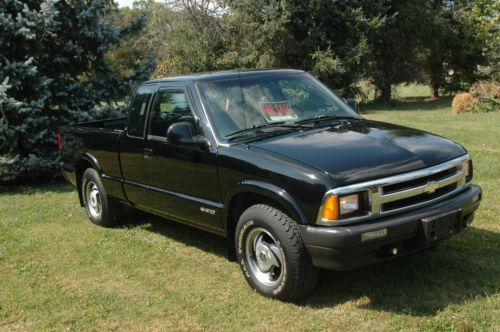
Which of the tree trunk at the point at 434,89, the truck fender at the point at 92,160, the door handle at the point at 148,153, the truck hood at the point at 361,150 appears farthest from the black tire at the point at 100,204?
the tree trunk at the point at 434,89

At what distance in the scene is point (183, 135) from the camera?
4934 mm

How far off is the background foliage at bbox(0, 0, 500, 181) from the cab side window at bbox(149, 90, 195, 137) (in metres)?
4.56

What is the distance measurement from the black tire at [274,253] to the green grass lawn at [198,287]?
143mm

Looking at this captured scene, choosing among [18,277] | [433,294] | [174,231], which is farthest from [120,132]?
[433,294]

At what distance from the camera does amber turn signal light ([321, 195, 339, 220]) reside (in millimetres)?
3887

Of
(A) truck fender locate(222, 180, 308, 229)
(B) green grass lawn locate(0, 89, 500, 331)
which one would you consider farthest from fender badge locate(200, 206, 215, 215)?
(B) green grass lawn locate(0, 89, 500, 331)

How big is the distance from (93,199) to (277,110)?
11.2 feet

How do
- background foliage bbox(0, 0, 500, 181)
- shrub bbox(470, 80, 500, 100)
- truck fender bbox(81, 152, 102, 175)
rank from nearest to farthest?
truck fender bbox(81, 152, 102, 175)
background foliage bbox(0, 0, 500, 181)
shrub bbox(470, 80, 500, 100)

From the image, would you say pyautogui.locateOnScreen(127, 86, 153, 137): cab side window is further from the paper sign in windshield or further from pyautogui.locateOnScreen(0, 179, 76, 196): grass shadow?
pyautogui.locateOnScreen(0, 179, 76, 196): grass shadow

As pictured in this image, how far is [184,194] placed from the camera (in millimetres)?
5336

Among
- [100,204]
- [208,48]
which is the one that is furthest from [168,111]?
[208,48]

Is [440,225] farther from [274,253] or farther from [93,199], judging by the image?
[93,199]

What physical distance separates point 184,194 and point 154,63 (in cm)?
680

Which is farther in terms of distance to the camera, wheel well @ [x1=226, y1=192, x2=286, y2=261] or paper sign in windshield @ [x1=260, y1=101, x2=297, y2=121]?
paper sign in windshield @ [x1=260, y1=101, x2=297, y2=121]
